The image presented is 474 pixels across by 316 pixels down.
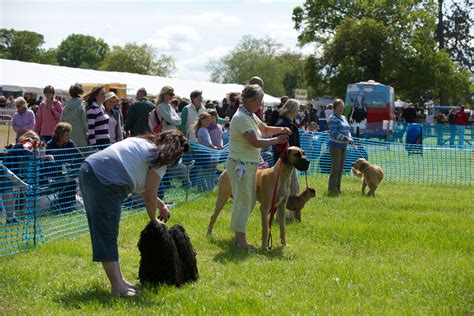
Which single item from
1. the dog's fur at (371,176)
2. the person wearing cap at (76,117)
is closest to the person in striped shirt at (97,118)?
the person wearing cap at (76,117)

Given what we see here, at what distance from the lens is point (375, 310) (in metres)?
5.36

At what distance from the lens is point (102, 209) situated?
5488 millimetres

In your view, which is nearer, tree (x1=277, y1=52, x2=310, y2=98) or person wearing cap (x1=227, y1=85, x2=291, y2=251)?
person wearing cap (x1=227, y1=85, x2=291, y2=251)

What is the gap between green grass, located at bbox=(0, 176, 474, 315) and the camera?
5441 mm

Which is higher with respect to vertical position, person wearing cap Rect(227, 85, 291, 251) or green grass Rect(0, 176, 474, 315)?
person wearing cap Rect(227, 85, 291, 251)

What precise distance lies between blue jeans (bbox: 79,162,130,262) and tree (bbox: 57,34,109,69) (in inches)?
4549

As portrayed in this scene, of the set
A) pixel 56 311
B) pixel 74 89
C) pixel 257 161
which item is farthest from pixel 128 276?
pixel 74 89

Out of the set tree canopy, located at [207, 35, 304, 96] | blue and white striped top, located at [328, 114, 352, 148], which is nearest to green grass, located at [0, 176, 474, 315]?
blue and white striped top, located at [328, 114, 352, 148]

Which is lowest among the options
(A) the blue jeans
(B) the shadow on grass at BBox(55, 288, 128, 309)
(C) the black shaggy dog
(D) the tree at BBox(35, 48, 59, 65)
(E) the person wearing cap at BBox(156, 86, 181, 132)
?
(B) the shadow on grass at BBox(55, 288, 128, 309)

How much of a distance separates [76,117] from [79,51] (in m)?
115

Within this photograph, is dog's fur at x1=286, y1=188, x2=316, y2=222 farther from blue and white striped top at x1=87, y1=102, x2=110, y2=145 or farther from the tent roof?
the tent roof

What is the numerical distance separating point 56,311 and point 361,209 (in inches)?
269

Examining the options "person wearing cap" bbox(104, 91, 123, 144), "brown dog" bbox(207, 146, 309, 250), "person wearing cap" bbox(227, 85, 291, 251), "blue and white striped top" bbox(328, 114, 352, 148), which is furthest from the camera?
"blue and white striped top" bbox(328, 114, 352, 148)

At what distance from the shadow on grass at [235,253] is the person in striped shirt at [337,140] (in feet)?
16.1
